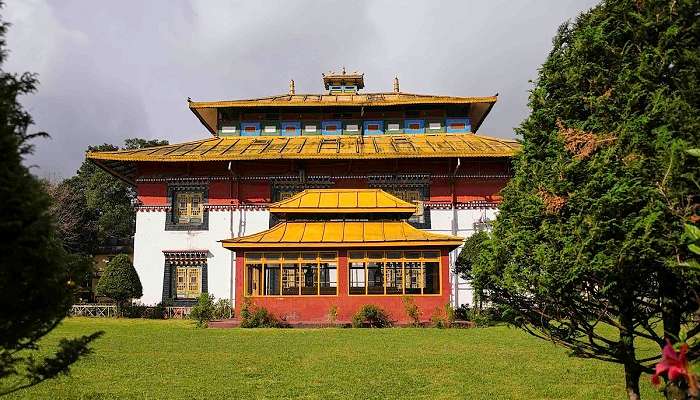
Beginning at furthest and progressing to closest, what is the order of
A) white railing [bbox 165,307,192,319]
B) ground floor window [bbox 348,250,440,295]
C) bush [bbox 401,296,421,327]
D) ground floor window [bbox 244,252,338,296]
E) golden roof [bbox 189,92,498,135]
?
golden roof [bbox 189,92,498,135], white railing [bbox 165,307,192,319], ground floor window [bbox 244,252,338,296], ground floor window [bbox 348,250,440,295], bush [bbox 401,296,421,327]

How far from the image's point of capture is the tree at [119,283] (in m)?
21.2

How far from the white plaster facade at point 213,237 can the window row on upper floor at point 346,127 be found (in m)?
4.92

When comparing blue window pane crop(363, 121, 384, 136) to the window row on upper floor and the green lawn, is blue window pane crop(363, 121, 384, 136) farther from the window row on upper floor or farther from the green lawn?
the green lawn

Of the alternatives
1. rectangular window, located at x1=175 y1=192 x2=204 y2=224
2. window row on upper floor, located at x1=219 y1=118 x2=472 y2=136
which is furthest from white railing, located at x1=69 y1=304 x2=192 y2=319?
window row on upper floor, located at x1=219 y1=118 x2=472 y2=136

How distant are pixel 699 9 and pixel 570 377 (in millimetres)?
6544

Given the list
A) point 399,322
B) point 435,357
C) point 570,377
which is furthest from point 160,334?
point 570,377

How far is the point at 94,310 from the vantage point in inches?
893

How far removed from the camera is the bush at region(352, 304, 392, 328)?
18.2 m

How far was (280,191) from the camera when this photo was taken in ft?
77.6

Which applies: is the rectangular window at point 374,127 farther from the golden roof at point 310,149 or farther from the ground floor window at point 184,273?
the ground floor window at point 184,273

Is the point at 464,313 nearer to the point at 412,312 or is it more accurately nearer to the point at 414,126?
the point at 412,312

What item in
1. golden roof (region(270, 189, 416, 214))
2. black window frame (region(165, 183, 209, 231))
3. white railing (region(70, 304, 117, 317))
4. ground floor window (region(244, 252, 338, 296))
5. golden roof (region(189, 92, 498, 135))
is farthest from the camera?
golden roof (region(189, 92, 498, 135))

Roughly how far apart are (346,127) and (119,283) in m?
12.0

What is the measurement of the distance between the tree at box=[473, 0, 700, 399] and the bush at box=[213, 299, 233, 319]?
16.6 m
